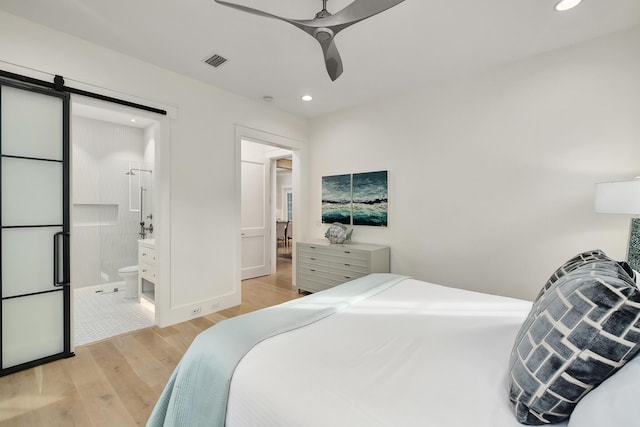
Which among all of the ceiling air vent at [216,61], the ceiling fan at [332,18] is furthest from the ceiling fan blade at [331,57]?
the ceiling air vent at [216,61]

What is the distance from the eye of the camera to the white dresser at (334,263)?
3.44 meters

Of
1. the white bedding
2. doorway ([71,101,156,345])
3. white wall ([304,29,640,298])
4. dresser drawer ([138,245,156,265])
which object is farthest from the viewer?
doorway ([71,101,156,345])

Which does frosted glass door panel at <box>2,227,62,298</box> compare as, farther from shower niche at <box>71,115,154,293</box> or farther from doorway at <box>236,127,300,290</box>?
doorway at <box>236,127,300,290</box>

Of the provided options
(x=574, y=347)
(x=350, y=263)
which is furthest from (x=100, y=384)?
(x=574, y=347)

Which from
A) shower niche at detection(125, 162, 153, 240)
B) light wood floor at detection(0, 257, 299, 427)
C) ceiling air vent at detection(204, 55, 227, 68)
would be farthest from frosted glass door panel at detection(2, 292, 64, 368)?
ceiling air vent at detection(204, 55, 227, 68)

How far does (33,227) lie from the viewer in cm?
223

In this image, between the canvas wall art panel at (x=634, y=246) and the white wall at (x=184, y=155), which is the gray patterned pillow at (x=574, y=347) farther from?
→ the white wall at (x=184, y=155)

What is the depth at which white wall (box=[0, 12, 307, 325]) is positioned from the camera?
239 cm

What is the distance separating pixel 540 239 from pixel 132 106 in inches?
165

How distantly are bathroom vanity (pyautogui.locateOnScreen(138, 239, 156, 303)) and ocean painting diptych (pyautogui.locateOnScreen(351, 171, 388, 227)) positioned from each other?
2654mm

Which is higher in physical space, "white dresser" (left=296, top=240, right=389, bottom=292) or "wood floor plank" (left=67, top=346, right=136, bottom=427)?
"white dresser" (left=296, top=240, right=389, bottom=292)

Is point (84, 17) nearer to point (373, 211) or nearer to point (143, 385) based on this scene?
point (143, 385)

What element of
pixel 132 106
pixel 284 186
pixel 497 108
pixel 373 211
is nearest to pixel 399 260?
pixel 373 211

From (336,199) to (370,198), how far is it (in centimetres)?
58
